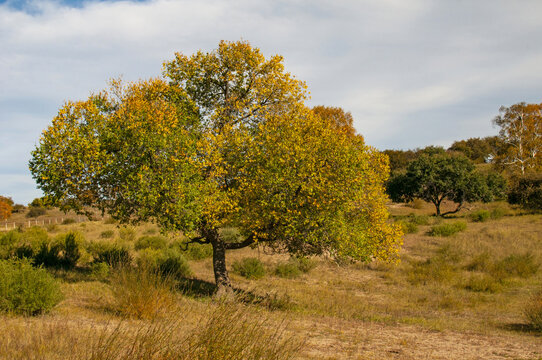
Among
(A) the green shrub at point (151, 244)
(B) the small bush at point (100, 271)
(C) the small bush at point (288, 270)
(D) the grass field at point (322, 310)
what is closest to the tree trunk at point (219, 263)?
(D) the grass field at point (322, 310)

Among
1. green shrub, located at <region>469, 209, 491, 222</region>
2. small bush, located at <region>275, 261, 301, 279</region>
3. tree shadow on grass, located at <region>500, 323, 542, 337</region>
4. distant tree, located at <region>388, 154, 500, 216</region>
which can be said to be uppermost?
distant tree, located at <region>388, 154, 500, 216</region>

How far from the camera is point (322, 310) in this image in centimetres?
1416

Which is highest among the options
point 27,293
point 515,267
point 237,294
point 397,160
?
point 397,160

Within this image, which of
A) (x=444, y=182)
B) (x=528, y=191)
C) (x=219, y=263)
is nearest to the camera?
(x=219, y=263)

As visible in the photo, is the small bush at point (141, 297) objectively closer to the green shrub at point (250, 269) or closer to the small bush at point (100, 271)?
the small bush at point (100, 271)

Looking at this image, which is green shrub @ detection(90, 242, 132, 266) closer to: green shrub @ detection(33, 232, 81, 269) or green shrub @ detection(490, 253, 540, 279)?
green shrub @ detection(33, 232, 81, 269)

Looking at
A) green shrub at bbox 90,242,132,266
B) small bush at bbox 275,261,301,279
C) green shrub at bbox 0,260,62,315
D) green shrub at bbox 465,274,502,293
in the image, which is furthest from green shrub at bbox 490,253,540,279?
green shrub at bbox 0,260,62,315

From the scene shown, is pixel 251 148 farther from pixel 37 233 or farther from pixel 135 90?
pixel 37 233

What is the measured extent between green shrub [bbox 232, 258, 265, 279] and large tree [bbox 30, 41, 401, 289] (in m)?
7.01

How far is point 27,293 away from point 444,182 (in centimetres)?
4085

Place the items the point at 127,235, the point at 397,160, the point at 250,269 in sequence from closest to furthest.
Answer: the point at 250,269, the point at 127,235, the point at 397,160

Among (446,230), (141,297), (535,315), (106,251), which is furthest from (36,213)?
(535,315)

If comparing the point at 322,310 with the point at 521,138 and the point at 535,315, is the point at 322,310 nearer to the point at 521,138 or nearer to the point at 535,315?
the point at 535,315

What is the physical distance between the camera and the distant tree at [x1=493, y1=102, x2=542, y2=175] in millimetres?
49344
